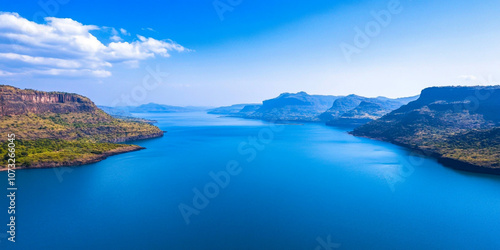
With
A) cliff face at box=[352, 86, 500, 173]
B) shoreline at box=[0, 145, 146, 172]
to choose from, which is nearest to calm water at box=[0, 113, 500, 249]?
shoreline at box=[0, 145, 146, 172]

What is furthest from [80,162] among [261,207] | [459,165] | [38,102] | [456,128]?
[456,128]

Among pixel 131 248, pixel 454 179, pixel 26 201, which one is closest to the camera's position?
pixel 131 248

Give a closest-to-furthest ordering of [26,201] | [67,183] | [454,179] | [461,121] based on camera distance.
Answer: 1. [26,201]
2. [67,183]
3. [454,179]
4. [461,121]

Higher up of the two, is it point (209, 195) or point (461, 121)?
point (461, 121)

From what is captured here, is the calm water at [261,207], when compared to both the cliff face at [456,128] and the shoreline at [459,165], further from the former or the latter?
the cliff face at [456,128]

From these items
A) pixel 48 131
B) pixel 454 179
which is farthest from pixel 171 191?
pixel 48 131

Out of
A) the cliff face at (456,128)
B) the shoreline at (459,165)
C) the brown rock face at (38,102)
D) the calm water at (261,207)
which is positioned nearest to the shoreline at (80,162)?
the calm water at (261,207)

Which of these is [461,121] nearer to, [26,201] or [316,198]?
[316,198]

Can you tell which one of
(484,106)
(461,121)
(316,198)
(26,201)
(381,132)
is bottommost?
(26,201)
